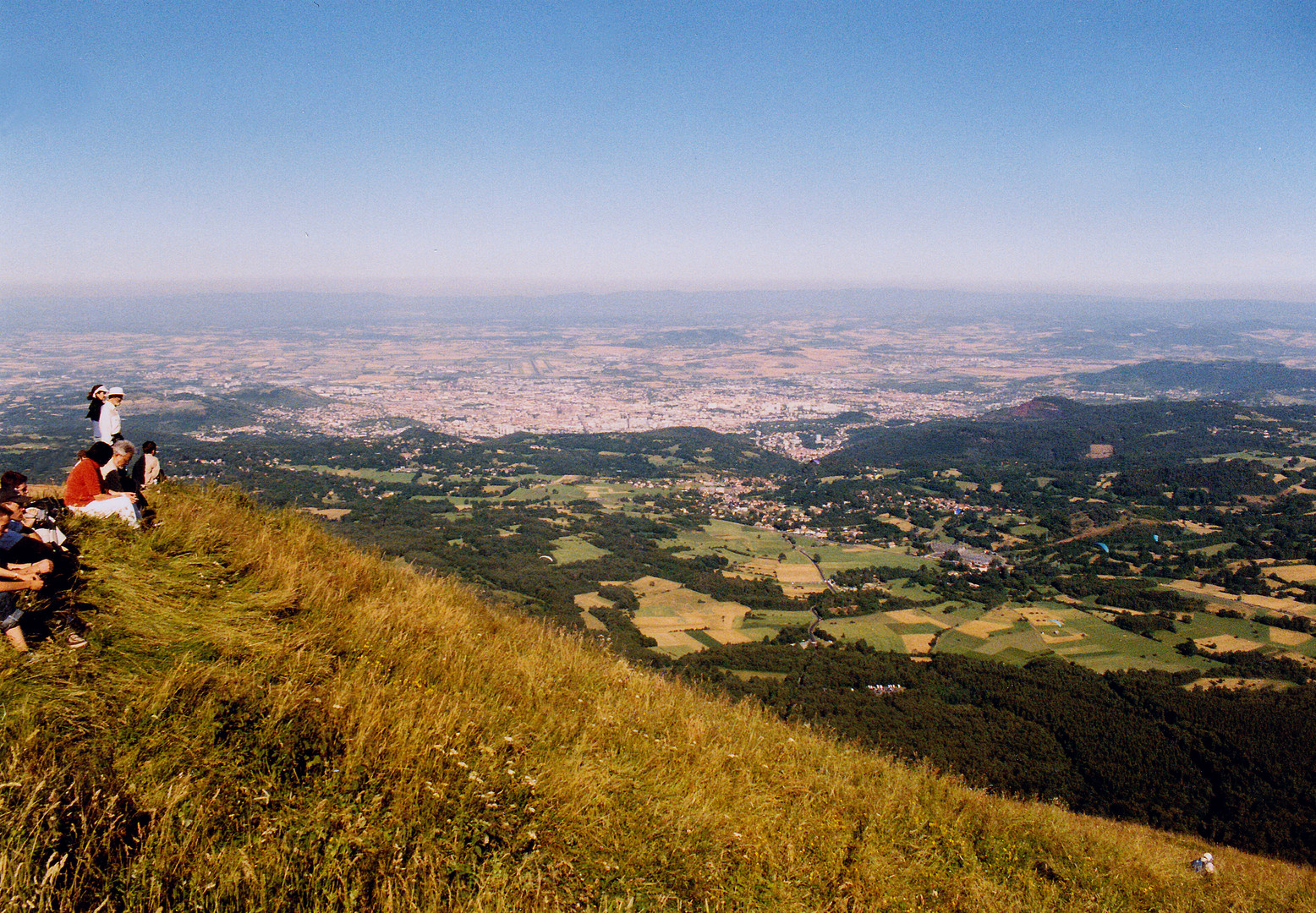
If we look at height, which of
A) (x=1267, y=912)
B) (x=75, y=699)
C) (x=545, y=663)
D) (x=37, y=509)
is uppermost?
(x=37, y=509)

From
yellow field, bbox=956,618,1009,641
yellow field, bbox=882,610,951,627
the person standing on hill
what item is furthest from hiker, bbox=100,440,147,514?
yellow field, bbox=956,618,1009,641

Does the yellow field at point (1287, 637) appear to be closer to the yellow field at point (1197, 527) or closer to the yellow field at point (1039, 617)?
the yellow field at point (1039, 617)

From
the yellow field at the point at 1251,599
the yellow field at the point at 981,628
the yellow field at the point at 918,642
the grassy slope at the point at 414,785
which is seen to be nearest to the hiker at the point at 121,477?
the grassy slope at the point at 414,785

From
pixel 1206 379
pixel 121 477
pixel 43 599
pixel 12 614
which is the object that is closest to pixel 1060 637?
pixel 121 477

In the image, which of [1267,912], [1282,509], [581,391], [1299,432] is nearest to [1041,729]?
[1267,912]

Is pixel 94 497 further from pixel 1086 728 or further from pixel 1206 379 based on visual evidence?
pixel 1206 379

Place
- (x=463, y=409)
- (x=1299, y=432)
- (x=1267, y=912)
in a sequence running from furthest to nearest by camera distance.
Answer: (x=463, y=409)
(x=1299, y=432)
(x=1267, y=912)

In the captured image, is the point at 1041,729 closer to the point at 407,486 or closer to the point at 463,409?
the point at 407,486

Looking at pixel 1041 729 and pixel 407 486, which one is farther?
pixel 407 486
